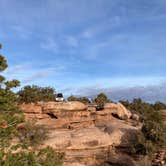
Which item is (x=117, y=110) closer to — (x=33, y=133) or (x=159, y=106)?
(x=33, y=133)

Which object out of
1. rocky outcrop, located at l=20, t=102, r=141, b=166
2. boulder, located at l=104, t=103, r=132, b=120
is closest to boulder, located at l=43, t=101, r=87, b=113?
rocky outcrop, located at l=20, t=102, r=141, b=166

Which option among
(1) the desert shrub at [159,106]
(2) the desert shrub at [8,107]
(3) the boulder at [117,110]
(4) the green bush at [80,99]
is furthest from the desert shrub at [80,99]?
(2) the desert shrub at [8,107]

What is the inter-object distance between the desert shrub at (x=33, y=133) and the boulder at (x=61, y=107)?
4910 millimetres

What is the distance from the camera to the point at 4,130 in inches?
553

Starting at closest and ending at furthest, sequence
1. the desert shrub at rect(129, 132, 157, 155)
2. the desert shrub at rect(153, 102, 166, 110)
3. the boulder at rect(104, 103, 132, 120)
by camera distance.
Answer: the desert shrub at rect(129, 132, 157, 155), the boulder at rect(104, 103, 132, 120), the desert shrub at rect(153, 102, 166, 110)

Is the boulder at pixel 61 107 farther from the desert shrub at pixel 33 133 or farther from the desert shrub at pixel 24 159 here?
the desert shrub at pixel 24 159

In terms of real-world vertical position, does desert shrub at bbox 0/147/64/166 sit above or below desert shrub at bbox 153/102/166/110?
below

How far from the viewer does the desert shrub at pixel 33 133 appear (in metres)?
31.1

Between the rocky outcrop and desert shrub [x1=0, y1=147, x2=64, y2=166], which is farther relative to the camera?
the rocky outcrop

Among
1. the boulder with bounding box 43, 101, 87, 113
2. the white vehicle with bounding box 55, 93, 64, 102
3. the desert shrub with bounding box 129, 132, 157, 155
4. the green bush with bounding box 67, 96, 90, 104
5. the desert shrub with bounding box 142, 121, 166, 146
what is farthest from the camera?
the green bush with bounding box 67, 96, 90, 104

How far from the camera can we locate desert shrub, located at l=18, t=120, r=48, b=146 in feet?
102

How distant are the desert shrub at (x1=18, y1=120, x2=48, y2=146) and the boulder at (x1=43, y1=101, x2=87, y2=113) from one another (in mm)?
4910

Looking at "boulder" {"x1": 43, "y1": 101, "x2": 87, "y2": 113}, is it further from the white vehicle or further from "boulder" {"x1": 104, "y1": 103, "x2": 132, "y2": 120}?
the white vehicle

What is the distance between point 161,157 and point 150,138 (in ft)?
7.83
